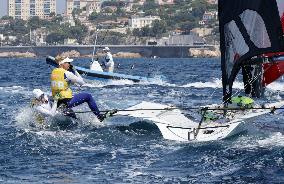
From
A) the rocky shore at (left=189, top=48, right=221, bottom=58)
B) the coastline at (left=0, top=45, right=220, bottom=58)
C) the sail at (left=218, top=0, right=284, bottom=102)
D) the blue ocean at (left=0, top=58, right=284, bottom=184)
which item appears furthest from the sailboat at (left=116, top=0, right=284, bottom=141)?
the rocky shore at (left=189, top=48, right=221, bottom=58)

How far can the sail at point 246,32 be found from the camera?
19547mm

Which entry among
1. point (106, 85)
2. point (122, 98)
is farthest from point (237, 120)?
point (106, 85)

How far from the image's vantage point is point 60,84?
20.6m

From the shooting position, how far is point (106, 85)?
39.7 meters

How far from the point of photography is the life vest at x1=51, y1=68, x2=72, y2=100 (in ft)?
67.3

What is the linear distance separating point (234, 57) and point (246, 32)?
30.3 inches

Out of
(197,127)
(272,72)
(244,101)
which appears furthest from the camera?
(272,72)

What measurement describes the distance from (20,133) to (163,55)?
536 feet

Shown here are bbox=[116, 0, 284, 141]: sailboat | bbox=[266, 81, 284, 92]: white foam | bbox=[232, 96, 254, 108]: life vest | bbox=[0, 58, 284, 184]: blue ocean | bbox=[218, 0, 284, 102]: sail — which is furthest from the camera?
bbox=[266, 81, 284, 92]: white foam

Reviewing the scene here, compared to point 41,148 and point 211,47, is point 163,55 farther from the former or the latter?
point 41,148

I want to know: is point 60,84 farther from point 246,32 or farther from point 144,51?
point 144,51

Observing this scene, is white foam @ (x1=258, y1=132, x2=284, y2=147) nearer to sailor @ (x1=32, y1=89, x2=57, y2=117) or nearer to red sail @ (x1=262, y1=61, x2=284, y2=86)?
red sail @ (x1=262, y1=61, x2=284, y2=86)

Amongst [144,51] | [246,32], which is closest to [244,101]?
[246,32]

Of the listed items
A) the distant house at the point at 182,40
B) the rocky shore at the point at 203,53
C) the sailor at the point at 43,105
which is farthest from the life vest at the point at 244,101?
the distant house at the point at 182,40
